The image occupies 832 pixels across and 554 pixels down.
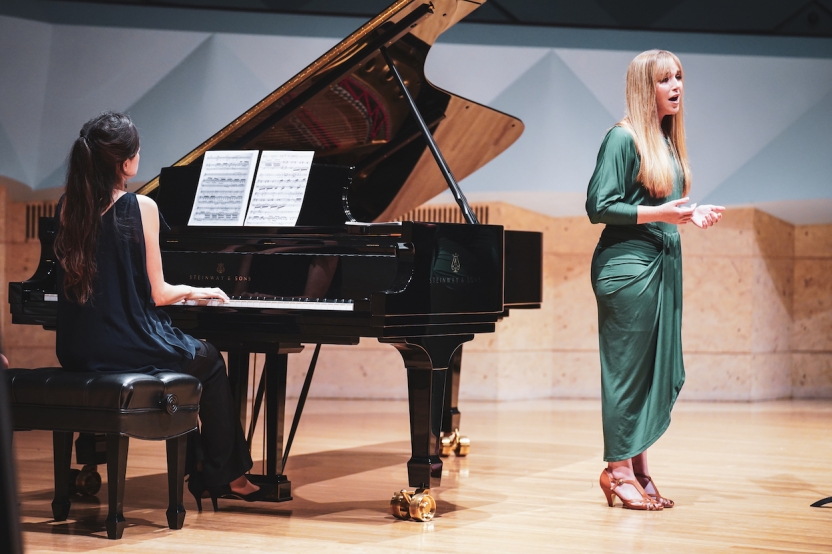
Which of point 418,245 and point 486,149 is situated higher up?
point 486,149

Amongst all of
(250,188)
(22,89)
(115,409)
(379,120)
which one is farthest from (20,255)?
(115,409)

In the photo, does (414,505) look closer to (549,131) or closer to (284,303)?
(284,303)

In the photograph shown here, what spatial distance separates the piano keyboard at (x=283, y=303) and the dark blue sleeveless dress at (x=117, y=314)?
220mm

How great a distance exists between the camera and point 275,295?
11.1 ft

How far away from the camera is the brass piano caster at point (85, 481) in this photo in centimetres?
368

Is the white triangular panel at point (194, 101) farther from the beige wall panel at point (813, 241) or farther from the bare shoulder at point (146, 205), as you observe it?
the beige wall panel at point (813, 241)

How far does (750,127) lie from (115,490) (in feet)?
19.1

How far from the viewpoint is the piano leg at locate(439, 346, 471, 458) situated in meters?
4.82

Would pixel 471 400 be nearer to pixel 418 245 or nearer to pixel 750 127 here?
pixel 750 127

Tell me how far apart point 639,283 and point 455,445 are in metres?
1.69

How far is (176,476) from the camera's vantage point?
3.06 m

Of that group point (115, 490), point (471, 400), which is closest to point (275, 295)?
point (115, 490)

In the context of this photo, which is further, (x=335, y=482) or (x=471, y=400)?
(x=471, y=400)

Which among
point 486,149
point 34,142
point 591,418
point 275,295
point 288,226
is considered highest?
point 34,142
